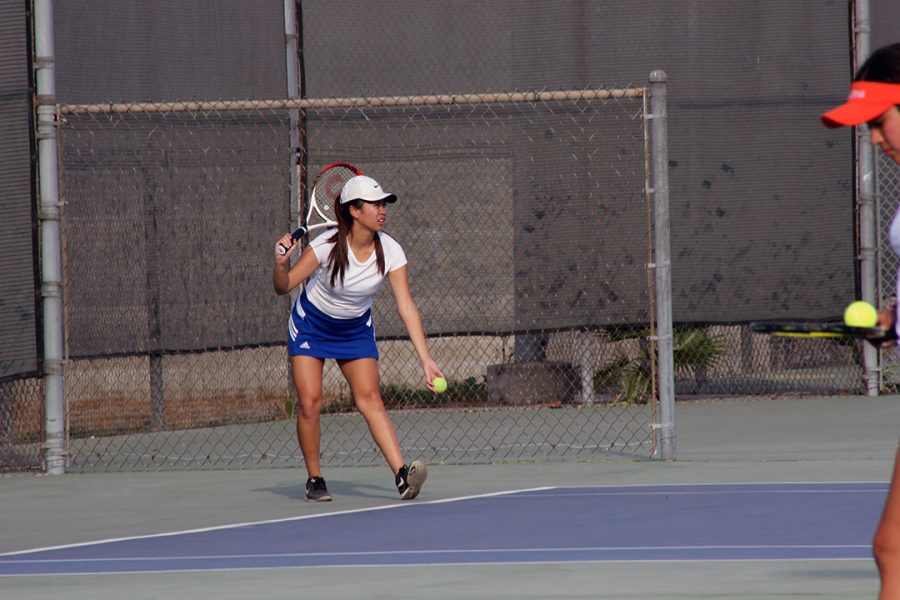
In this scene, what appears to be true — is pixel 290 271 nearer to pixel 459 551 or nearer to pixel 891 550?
pixel 459 551

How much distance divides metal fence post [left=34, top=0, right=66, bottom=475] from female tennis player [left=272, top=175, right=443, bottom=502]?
1.84m

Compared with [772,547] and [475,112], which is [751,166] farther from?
[772,547]

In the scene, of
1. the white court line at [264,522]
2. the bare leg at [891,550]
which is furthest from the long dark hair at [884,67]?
the white court line at [264,522]

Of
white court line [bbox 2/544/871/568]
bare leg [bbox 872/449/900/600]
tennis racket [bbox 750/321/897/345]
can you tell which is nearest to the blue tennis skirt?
white court line [bbox 2/544/871/568]

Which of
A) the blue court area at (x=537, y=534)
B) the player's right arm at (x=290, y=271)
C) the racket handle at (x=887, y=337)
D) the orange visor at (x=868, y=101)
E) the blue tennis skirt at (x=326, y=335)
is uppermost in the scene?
the orange visor at (x=868, y=101)

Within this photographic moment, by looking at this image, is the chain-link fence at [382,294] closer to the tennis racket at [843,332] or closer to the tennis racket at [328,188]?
the tennis racket at [328,188]

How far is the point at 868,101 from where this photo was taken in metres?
3.98

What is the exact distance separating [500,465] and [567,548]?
3.15m

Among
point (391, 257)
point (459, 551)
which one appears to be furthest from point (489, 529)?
point (391, 257)

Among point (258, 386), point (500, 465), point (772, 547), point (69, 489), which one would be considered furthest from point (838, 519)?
point (258, 386)

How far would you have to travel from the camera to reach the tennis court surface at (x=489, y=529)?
20.7ft

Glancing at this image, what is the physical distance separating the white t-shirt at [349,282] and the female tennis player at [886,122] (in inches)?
183

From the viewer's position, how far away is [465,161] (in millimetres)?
12242

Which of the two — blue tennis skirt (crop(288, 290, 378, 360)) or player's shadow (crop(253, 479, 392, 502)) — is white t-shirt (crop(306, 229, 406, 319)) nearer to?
blue tennis skirt (crop(288, 290, 378, 360))
